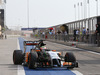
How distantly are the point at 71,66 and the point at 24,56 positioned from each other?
8.20ft

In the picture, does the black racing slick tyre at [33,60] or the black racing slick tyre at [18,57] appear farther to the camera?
the black racing slick tyre at [18,57]

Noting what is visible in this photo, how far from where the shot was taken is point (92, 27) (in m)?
34.4

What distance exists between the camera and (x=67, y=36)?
151ft

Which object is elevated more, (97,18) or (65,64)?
(97,18)

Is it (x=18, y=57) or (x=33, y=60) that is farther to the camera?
(x=18, y=57)

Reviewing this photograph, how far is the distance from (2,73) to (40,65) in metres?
1.45

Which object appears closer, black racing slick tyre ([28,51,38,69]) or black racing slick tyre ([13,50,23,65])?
black racing slick tyre ([28,51,38,69])

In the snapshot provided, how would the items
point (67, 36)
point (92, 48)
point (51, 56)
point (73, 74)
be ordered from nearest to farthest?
point (73, 74)
point (51, 56)
point (92, 48)
point (67, 36)

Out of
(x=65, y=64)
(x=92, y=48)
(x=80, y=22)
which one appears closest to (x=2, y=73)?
(x=65, y=64)

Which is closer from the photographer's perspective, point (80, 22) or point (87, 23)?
point (87, 23)

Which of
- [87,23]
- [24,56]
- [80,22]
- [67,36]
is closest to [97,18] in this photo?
[87,23]

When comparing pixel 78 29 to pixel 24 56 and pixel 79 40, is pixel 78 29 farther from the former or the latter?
pixel 24 56

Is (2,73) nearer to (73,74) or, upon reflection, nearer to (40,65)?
(40,65)

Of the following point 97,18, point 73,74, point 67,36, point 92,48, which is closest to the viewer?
point 73,74
